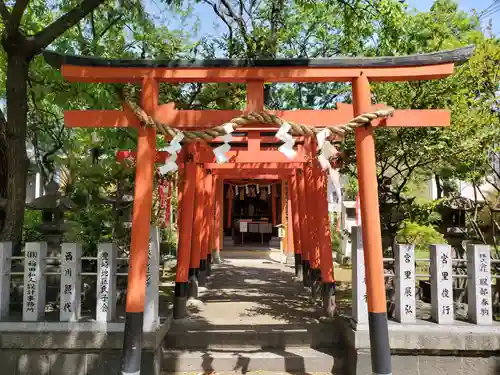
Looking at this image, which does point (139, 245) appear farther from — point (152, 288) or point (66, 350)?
point (66, 350)

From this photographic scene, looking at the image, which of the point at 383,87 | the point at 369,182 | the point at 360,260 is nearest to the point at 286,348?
the point at 360,260

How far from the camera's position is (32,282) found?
5020 mm

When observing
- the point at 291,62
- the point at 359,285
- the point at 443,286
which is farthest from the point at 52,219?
the point at 443,286

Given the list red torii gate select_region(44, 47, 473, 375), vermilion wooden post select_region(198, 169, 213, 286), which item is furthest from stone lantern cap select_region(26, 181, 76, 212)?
vermilion wooden post select_region(198, 169, 213, 286)

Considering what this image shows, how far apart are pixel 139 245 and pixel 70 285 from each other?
148 centimetres

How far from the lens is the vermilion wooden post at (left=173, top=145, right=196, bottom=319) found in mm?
6770

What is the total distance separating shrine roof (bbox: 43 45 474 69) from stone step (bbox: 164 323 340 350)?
12.9ft

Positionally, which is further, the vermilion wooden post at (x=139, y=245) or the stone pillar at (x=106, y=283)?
the stone pillar at (x=106, y=283)

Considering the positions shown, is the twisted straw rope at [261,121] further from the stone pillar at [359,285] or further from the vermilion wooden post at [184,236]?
the vermilion wooden post at [184,236]

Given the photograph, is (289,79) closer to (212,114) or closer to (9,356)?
(212,114)

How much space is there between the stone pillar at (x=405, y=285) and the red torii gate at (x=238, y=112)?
118 cm

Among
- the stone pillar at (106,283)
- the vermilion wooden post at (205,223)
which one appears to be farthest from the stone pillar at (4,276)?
the vermilion wooden post at (205,223)

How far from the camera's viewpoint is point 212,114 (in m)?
4.39

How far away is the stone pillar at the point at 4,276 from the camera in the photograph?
198 inches
